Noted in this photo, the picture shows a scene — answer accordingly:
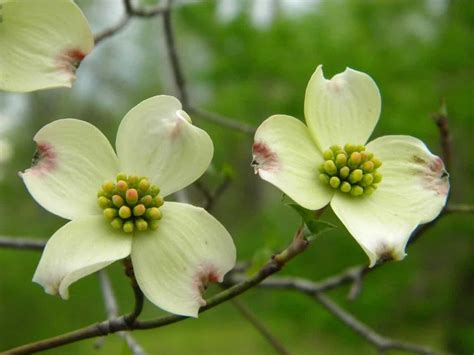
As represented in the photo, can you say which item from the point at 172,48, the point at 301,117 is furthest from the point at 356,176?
the point at 301,117

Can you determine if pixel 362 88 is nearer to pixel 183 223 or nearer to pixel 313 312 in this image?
pixel 183 223

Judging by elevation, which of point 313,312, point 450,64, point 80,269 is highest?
point 80,269

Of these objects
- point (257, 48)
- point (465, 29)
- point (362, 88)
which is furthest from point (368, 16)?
point (362, 88)

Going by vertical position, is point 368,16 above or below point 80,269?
below

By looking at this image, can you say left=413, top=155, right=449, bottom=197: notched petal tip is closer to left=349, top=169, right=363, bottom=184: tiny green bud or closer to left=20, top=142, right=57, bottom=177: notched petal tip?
left=349, top=169, right=363, bottom=184: tiny green bud

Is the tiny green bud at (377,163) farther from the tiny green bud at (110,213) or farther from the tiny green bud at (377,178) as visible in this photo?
the tiny green bud at (110,213)

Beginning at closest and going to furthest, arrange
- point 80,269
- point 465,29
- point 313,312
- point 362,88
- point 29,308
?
point 80,269
point 362,88
point 313,312
point 29,308
point 465,29

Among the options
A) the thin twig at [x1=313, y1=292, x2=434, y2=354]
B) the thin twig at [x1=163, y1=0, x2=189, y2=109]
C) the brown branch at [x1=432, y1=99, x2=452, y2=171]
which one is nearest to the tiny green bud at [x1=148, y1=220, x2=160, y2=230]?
the brown branch at [x1=432, y1=99, x2=452, y2=171]

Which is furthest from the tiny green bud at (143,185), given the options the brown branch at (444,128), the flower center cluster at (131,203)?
the brown branch at (444,128)
